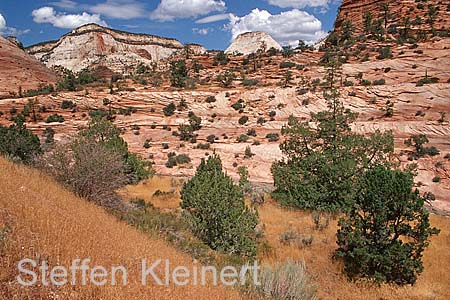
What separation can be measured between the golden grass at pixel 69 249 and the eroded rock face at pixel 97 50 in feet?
194

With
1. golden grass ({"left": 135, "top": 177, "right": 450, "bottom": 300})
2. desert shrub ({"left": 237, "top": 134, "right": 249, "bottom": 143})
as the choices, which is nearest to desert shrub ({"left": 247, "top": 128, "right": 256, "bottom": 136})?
desert shrub ({"left": 237, "top": 134, "right": 249, "bottom": 143})

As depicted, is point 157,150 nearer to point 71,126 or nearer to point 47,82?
point 71,126

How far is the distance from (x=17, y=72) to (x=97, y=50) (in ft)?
118

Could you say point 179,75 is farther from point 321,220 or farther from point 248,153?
point 321,220

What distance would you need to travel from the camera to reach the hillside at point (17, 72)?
36969 millimetres

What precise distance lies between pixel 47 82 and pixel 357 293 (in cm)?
4217

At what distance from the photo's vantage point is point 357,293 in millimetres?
6395

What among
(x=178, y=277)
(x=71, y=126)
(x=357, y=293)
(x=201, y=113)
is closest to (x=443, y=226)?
(x=357, y=293)

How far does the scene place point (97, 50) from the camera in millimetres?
73000

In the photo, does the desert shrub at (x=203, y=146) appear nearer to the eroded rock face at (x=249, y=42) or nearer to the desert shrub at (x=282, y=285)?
the desert shrub at (x=282, y=285)

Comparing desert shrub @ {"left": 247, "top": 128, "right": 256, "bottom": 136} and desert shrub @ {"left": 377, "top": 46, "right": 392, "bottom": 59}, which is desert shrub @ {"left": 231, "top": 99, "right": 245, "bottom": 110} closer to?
desert shrub @ {"left": 247, "top": 128, "right": 256, "bottom": 136}

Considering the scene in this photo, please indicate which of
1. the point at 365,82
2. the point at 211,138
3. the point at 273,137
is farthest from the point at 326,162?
the point at 365,82

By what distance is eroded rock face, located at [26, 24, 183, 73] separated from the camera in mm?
67938

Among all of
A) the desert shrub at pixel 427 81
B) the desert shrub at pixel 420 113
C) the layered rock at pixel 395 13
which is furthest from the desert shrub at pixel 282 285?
the layered rock at pixel 395 13
